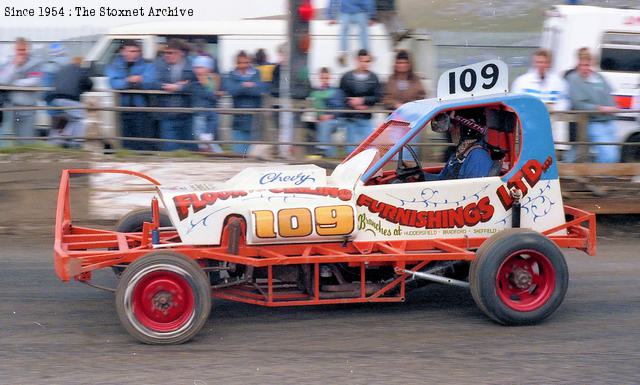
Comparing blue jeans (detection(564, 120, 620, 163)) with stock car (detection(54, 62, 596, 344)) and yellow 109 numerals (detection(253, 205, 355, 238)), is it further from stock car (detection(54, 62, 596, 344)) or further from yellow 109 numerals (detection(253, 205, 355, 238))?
yellow 109 numerals (detection(253, 205, 355, 238))

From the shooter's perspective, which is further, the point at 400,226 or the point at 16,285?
the point at 16,285

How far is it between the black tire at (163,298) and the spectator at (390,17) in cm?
596

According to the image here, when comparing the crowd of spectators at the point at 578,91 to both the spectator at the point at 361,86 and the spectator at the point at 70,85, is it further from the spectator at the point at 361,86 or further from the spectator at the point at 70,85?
the spectator at the point at 70,85

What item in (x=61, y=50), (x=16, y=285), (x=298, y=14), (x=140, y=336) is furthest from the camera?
(x=61, y=50)

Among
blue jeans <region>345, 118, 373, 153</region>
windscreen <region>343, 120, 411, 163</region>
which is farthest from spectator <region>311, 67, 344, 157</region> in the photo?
windscreen <region>343, 120, 411, 163</region>

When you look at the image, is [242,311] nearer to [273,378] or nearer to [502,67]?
[273,378]

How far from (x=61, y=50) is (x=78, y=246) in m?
5.34

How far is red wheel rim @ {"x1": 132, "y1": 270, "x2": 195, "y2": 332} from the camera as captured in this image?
17.3 ft

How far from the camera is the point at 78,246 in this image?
19.1 feet

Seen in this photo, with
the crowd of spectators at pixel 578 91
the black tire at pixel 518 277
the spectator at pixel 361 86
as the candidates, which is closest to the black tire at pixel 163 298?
the black tire at pixel 518 277

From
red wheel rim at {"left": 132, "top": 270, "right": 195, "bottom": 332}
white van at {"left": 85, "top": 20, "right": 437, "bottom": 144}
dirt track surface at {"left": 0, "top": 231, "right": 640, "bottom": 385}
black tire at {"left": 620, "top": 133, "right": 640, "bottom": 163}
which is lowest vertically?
Result: dirt track surface at {"left": 0, "top": 231, "right": 640, "bottom": 385}

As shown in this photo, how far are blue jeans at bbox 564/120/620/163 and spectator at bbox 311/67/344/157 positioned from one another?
7.47ft

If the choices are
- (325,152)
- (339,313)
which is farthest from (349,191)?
(325,152)

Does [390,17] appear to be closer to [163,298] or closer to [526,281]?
[526,281]
